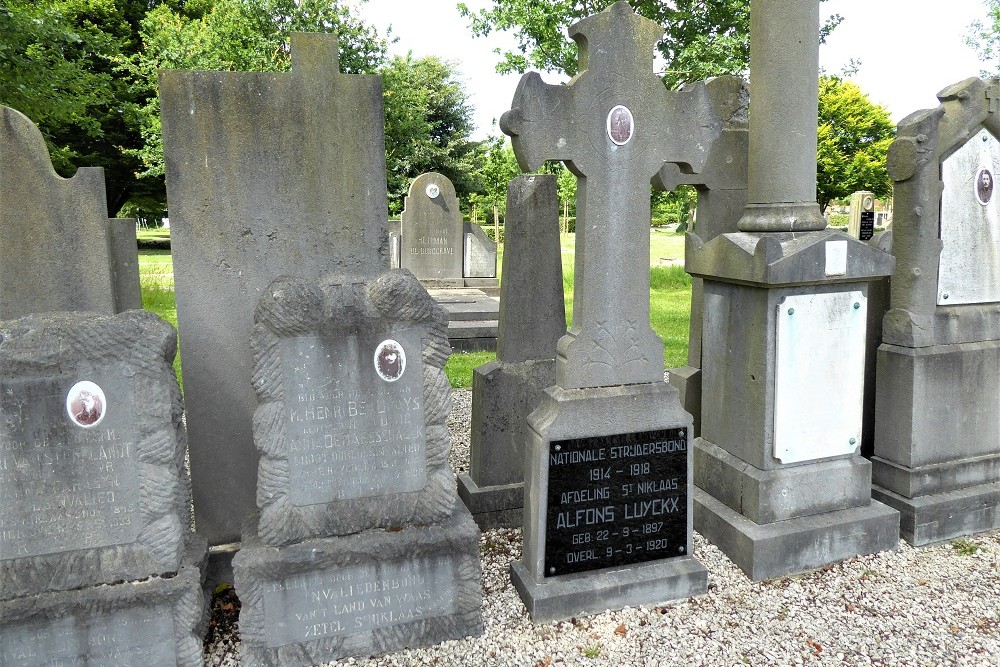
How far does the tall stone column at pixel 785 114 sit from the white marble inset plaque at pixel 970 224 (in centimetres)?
103

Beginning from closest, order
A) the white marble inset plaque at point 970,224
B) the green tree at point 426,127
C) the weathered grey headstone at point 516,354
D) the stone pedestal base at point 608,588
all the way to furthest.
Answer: the stone pedestal base at point 608,588, the white marble inset plaque at point 970,224, the weathered grey headstone at point 516,354, the green tree at point 426,127

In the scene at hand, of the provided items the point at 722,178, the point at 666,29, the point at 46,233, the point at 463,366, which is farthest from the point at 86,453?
the point at 666,29

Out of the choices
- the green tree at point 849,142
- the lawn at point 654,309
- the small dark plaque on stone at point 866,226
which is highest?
the green tree at point 849,142

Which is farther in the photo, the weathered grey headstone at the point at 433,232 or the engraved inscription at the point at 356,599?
the weathered grey headstone at the point at 433,232

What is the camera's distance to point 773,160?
161 inches

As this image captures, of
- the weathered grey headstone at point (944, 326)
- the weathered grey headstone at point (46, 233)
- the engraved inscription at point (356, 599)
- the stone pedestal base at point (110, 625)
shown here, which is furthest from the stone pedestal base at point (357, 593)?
the weathered grey headstone at point (944, 326)

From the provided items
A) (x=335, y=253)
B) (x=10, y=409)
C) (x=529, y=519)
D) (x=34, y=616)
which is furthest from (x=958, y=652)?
(x=10, y=409)

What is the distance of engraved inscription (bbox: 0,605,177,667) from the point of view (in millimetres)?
2861

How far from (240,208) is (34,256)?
3.60 feet

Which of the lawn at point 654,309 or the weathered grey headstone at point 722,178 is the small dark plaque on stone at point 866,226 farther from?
the weathered grey headstone at point 722,178

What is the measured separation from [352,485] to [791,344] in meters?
2.70

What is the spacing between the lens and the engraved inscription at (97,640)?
9.39 ft

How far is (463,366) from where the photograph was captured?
9391 millimetres

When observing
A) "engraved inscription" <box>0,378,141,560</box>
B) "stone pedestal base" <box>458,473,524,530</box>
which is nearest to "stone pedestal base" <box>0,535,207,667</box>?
"engraved inscription" <box>0,378,141,560</box>
